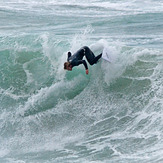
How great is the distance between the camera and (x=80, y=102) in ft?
42.7

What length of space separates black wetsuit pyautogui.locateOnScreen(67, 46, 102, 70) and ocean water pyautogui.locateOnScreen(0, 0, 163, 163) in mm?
847

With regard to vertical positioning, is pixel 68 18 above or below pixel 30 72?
above

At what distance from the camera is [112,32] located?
18.7 meters

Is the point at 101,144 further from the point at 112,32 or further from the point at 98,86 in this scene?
the point at 112,32

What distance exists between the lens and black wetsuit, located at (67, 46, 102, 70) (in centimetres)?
1205

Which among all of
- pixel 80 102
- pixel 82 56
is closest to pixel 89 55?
pixel 82 56

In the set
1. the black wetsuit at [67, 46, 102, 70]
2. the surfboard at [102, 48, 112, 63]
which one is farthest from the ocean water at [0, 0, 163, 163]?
the black wetsuit at [67, 46, 102, 70]

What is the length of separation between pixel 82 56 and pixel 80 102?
4.60 ft

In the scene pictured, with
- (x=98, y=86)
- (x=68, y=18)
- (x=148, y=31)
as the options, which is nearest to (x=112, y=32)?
(x=148, y=31)

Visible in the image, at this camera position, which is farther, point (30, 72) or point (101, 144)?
point (30, 72)

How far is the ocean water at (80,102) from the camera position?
35.3ft

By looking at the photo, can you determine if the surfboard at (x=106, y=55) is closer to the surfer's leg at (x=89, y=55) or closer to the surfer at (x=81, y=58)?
the surfer at (x=81, y=58)

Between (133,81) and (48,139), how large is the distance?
328 centimetres

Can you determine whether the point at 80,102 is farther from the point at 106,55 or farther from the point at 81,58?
the point at 106,55
